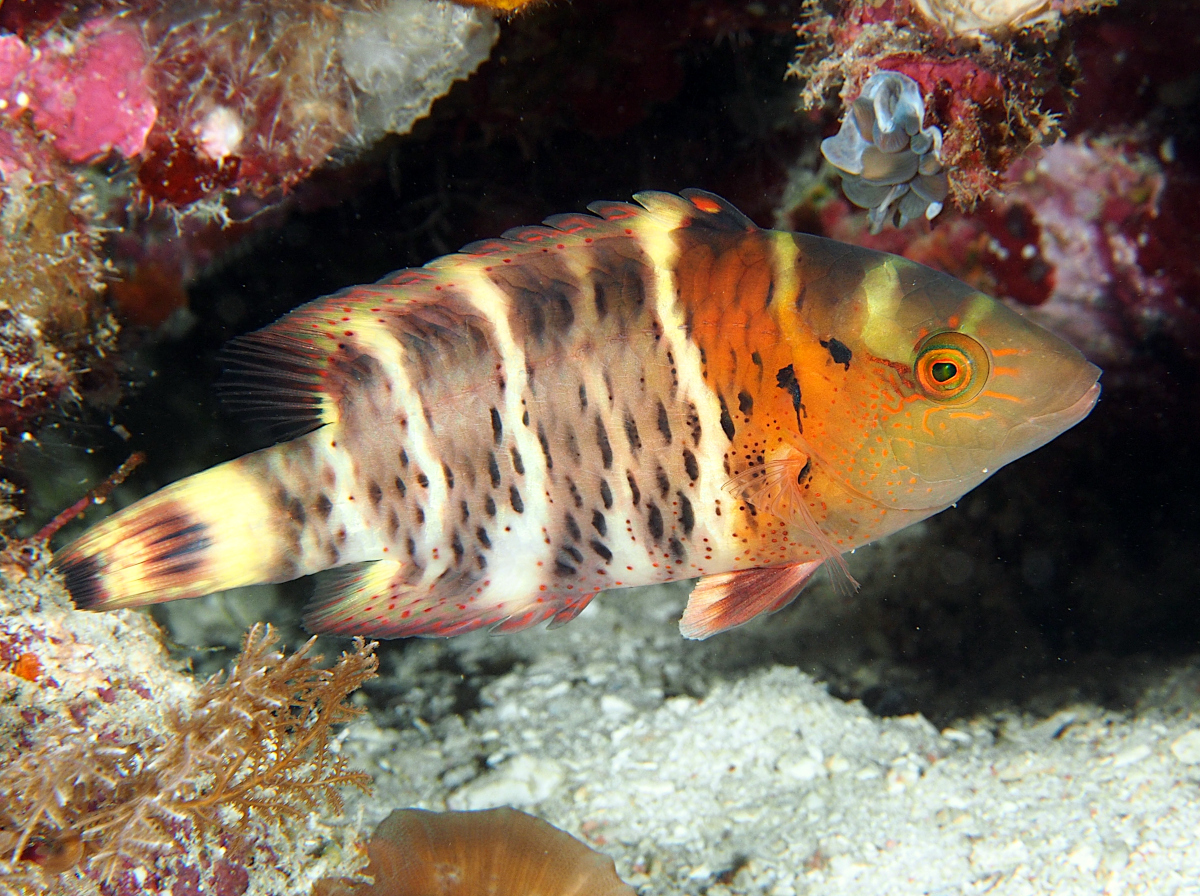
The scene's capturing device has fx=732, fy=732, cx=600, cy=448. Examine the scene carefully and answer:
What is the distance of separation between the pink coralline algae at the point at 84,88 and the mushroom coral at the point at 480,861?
2883 mm

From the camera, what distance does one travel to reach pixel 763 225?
3.99 meters

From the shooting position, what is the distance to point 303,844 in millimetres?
2693

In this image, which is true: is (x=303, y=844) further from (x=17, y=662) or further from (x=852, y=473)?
(x=852, y=473)

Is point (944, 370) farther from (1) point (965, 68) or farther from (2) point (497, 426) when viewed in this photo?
(2) point (497, 426)

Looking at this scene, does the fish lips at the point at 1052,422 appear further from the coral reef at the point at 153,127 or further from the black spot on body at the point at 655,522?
the coral reef at the point at 153,127

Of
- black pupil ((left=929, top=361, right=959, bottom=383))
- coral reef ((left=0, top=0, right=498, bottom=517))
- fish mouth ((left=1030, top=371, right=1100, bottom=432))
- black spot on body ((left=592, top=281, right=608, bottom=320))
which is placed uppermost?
coral reef ((left=0, top=0, right=498, bottom=517))

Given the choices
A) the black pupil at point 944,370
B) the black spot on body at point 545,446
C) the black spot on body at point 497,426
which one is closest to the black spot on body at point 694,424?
the black spot on body at point 545,446

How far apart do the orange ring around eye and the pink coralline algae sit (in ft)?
9.91

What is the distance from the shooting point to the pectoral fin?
2582 mm

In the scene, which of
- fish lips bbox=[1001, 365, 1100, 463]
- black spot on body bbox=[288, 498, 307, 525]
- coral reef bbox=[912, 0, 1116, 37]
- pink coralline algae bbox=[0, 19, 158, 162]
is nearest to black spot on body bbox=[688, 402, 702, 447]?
fish lips bbox=[1001, 365, 1100, 463]

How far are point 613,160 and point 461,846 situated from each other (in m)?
3.54

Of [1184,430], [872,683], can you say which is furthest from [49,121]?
[1184,430]

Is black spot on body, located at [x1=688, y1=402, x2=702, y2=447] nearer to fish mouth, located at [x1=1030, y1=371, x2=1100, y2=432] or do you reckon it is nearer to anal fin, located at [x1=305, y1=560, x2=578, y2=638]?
anal fin, located at [x1=305, y1=560, x2=578, y2=638]

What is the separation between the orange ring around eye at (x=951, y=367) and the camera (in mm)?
2271
